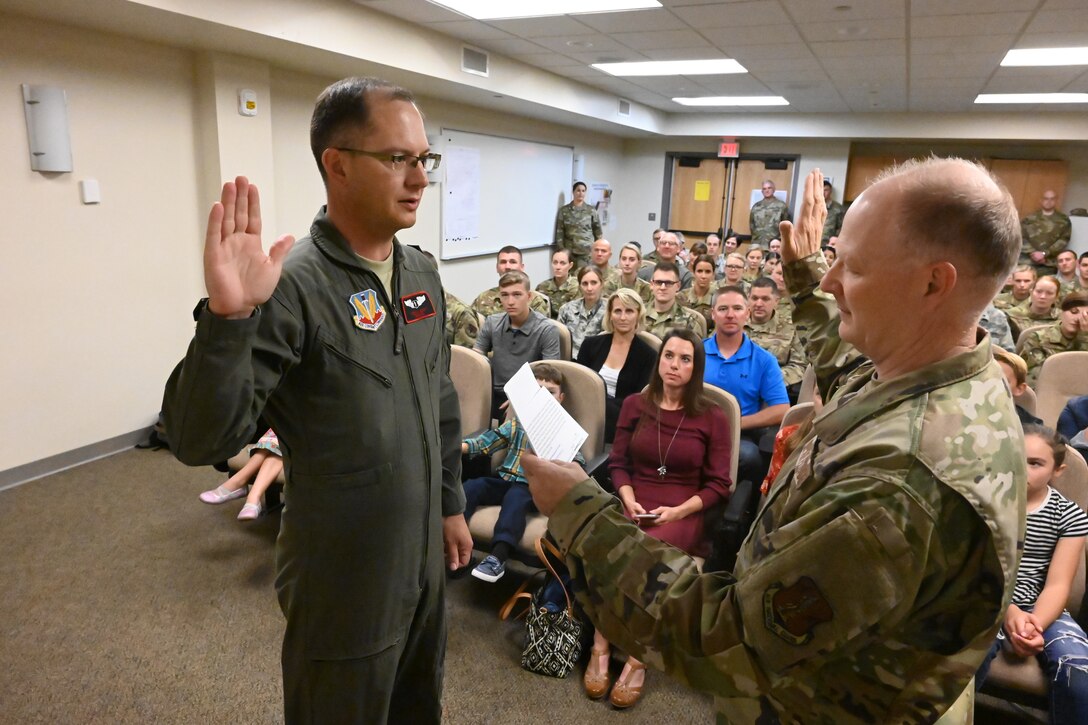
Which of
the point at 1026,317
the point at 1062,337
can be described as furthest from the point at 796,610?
the point at 1026,317

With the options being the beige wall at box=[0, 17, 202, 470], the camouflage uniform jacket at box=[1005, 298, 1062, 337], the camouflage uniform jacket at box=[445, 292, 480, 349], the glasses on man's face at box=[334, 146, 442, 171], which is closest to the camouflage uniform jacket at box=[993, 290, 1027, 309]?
the camouflage uniform jacket at box=[1005, 298, 1062, 337]

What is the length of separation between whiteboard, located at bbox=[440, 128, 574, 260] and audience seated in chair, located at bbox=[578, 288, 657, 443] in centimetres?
307

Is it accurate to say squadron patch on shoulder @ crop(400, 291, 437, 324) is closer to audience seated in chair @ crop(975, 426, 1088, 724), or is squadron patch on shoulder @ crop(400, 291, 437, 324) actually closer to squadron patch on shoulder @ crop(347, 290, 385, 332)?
squadron patch on shoulder @ crop(347, 290, 385, 332)

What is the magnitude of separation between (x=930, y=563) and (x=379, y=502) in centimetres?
87

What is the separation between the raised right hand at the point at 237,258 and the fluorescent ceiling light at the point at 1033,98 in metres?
8.10

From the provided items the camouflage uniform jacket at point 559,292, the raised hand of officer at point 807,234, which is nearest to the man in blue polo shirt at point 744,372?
the raised hand of officer at point 807,234

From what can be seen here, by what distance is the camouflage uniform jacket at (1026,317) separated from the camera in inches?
193

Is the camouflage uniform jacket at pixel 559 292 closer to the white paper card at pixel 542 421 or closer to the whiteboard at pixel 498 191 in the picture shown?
the whiteboard at pixel 498 191

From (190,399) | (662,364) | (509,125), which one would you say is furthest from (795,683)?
(509,125)

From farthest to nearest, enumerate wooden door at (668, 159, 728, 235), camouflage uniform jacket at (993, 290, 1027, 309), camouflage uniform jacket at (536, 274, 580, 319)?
wooden door at (668, 159, 728, 235) → camouflage uniform jacket at (536, 274, 580, 319) → camouflage uniform jacket at (993, 290, 1027, 309)

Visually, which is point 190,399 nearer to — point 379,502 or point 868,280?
point 379,502

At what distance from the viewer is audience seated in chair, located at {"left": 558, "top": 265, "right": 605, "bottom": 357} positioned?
15.4ft

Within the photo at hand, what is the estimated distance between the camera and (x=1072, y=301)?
384cm

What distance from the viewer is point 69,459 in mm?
3672
